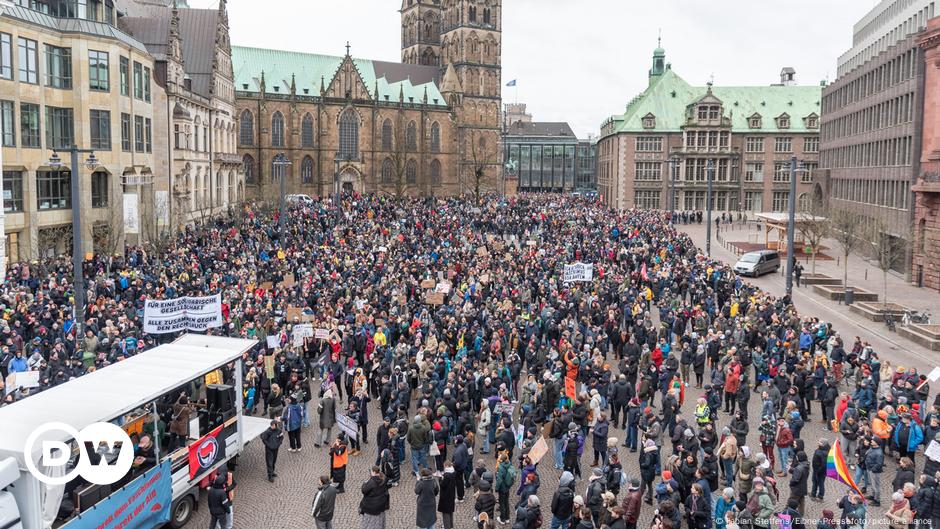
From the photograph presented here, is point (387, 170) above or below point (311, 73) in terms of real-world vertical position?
below

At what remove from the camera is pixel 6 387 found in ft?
60.1

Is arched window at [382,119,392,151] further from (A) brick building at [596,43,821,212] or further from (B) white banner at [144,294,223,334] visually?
(B) white banner at [144,294,223,334]

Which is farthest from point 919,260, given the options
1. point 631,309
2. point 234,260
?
point 234,260

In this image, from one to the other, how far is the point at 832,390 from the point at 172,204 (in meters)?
43.2

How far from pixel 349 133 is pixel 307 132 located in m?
5.38

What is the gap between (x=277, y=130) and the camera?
306 feet

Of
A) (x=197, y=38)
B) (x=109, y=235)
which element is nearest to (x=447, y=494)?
(x=109, y=235)

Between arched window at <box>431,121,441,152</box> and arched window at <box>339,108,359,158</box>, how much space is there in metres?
11.2

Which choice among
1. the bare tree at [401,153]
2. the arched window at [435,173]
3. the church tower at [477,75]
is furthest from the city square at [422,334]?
the church tower at [477,75]

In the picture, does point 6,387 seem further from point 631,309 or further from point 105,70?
point 105,70

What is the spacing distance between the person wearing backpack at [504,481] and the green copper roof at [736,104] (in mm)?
80479

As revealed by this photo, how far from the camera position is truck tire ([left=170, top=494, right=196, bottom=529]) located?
1360cm

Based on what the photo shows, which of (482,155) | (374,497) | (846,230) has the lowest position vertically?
(374,497)

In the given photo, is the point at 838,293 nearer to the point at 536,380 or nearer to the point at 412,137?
the point at 536,380
